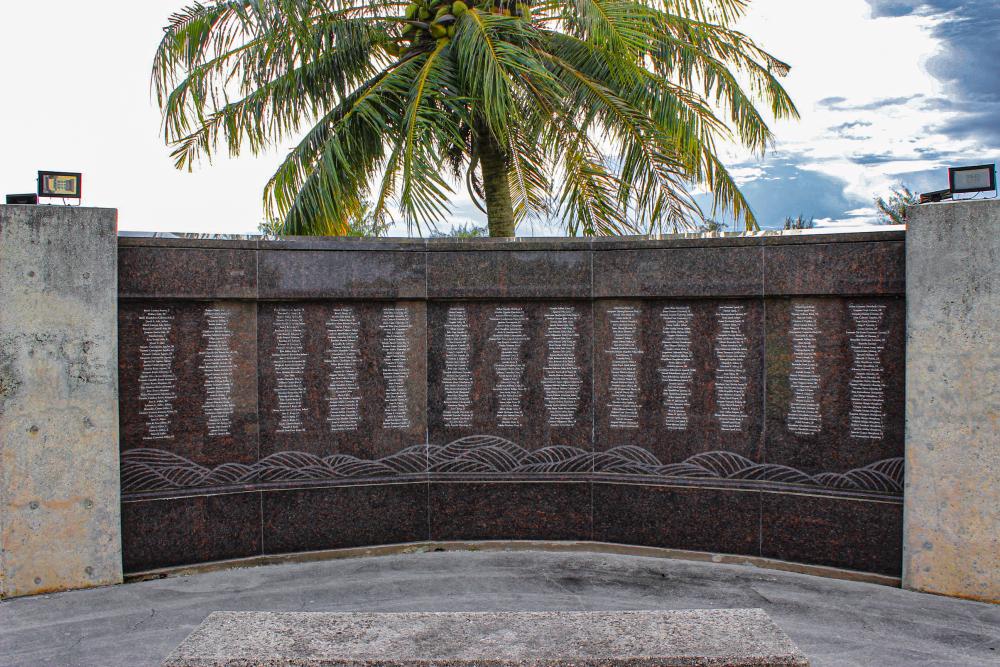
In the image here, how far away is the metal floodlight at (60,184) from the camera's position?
550 centimetres

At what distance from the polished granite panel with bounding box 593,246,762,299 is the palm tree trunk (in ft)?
11.2

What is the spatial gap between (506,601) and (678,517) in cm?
175

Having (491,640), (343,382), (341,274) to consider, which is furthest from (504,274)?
(491,640)

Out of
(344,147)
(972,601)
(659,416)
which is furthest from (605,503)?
(344,147)

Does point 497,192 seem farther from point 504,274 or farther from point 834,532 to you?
point 834,532

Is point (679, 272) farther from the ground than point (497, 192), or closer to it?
closer to it

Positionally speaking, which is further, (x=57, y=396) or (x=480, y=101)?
(x=480, y=101)

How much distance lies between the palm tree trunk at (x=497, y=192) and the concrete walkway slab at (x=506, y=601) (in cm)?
454

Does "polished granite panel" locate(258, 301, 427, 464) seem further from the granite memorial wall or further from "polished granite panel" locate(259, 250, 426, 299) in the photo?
"polished granite panel" locate(259, 250, 426, 299)

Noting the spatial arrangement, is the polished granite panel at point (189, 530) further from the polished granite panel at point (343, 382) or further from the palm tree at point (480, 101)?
the palm tree at point (480, 101)

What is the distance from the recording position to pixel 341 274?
19.9 feet

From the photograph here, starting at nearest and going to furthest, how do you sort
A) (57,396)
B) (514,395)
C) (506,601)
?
(506,601)
(57,396)
(514,395)

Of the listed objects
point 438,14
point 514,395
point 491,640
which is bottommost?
point 491,640

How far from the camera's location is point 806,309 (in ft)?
19.0
